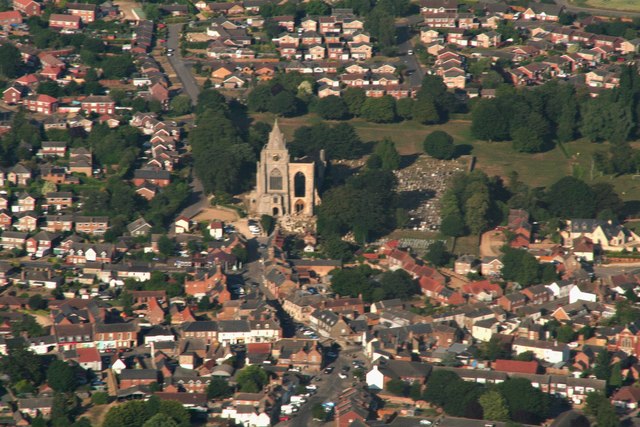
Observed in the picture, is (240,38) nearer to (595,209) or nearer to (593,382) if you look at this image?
(595,209)

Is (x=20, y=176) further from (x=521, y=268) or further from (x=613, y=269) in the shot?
(x=613, y=269)

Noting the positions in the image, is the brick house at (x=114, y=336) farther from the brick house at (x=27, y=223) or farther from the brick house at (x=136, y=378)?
the brick house at (x=27, y=223)

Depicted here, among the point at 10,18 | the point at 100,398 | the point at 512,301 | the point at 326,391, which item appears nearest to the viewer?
the point at 100,398

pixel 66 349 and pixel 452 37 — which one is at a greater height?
pixel 452 37

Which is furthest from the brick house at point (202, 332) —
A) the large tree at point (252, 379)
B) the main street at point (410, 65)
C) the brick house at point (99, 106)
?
the main street at point (410, 65)

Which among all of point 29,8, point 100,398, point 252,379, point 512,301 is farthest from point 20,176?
point 29,8

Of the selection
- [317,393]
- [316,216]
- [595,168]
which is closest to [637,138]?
[595,168]
